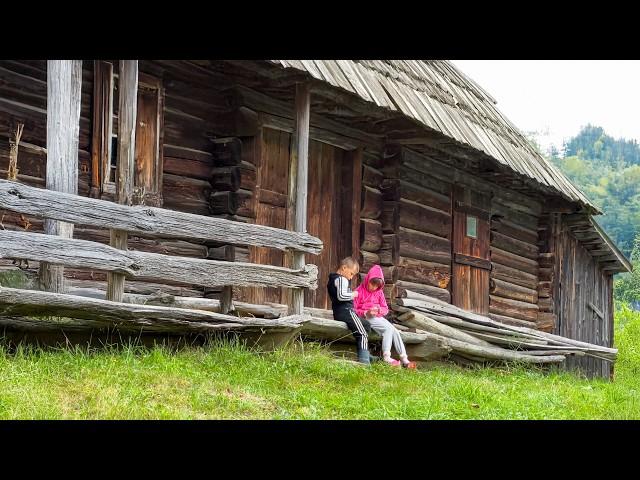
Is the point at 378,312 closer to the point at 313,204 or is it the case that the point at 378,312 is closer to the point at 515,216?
the point at 313,204

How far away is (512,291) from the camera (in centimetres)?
1540

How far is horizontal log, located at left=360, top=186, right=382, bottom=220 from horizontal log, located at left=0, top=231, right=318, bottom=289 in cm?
Result: 331

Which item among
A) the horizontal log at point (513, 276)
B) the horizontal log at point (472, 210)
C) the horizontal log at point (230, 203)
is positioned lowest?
the horizontal log at point (513, 276)

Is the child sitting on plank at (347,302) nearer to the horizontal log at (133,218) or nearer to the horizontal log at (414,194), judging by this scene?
the horizontal log at (133,218)

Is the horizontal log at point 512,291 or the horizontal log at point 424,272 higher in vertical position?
the horizontal log at point 424,272

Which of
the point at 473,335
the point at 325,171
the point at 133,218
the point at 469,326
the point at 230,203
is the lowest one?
the point at 473,335

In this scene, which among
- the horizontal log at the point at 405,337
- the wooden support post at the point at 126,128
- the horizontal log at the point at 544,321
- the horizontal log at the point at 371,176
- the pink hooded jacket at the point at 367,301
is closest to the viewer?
the wooden support post at the point at 126,128

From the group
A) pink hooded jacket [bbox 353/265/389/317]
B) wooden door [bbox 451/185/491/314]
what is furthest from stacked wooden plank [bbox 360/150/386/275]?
wooden door [bbox 451/185/491/314]

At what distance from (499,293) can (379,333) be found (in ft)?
21.4

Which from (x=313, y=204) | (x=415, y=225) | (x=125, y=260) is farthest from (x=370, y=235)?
(x=125, y=260)

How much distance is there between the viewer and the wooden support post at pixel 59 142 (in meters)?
6.09

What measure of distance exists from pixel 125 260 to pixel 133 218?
1.08 feet

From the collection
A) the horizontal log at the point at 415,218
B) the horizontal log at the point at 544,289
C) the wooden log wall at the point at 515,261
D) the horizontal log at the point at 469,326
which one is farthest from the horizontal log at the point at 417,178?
the horizontal log at the point at 544,289
